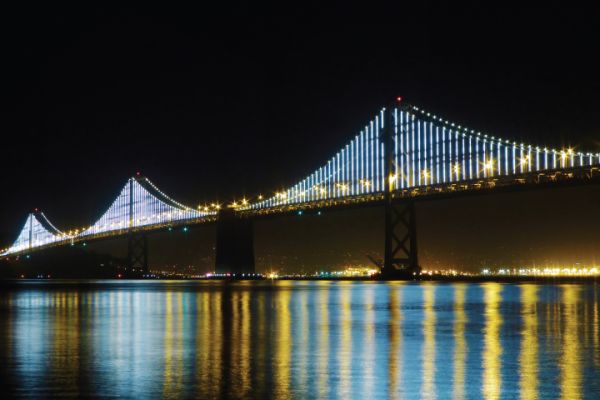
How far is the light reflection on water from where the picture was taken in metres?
10.1

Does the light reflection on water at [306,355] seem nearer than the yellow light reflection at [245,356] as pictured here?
Yes

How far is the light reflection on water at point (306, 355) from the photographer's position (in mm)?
10086

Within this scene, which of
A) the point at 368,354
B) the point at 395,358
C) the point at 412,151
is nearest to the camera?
the point at 395,358

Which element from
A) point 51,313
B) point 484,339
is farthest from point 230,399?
point 51,313

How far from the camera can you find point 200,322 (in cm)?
1994

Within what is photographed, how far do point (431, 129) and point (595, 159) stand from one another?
42.4ft

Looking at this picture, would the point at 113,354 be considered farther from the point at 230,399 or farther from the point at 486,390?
the point at 486,390

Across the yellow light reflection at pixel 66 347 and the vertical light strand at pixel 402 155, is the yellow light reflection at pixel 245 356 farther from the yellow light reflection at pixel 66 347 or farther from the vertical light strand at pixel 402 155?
the vertical light strand at pixel 402 155

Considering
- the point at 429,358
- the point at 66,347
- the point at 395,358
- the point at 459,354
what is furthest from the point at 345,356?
the point at 66,347

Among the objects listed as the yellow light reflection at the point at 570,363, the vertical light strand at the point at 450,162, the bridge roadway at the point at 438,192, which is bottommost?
the yellow light reflection at the point at 570,363

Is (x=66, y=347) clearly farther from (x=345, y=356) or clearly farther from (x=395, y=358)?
(x=395, y=358)

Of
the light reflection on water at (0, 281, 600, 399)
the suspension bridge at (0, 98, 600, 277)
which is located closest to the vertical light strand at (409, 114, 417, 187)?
the suspension bridge at (0, 98, 600, 277)

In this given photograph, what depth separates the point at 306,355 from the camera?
13148 millimetres

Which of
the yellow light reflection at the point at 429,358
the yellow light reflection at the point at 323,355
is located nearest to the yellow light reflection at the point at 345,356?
the yellow light reflection at the point at 323,355
